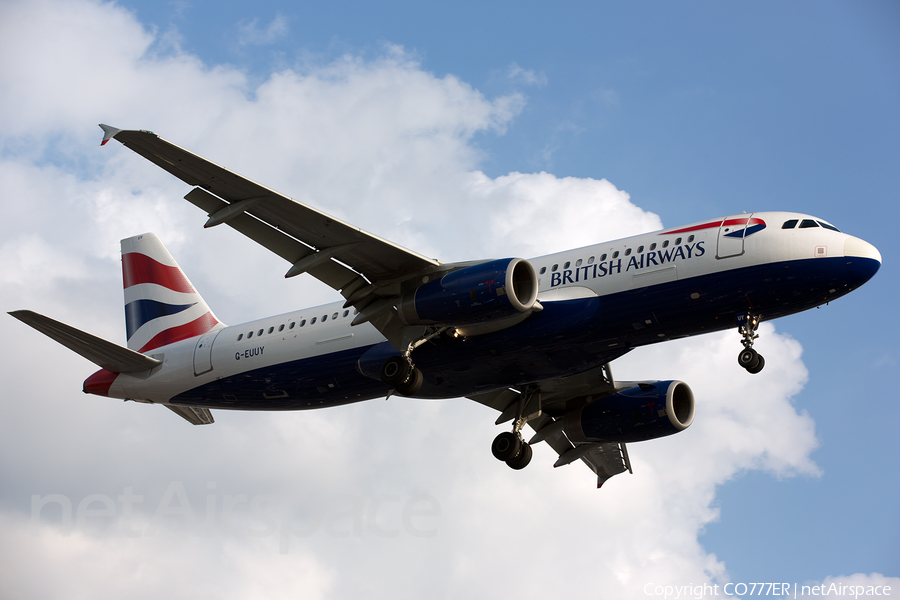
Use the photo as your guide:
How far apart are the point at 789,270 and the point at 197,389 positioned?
19.7 m

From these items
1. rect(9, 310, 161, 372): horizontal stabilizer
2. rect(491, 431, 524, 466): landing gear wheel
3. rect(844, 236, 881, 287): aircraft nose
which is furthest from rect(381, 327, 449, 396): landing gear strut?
rect(844, 236, 881, 287): aircraft nose

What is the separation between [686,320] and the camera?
23.6m

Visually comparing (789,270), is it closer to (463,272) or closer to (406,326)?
(463,272)

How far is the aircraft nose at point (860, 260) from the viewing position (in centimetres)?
2220

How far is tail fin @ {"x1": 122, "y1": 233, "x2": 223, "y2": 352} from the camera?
33.2 m

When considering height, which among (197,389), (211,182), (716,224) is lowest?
(197,389)

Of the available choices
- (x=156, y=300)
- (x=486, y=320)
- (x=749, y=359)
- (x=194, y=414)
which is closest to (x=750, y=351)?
(x=749, y=359)

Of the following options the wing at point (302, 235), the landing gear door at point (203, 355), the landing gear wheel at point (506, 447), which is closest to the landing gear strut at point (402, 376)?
the wing at point (302, 235)

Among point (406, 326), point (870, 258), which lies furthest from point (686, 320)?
point (406, 326)

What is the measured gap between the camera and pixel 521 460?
97.3 feet

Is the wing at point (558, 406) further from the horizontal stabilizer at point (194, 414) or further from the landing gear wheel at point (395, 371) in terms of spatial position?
the horizontal stabilizer at point (194, 414)

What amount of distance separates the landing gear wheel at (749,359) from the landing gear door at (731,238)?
102 inches

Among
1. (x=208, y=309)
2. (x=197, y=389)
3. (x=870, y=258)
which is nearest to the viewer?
(x=870, y=258)

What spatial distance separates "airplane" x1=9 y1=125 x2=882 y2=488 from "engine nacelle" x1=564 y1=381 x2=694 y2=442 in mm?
50
